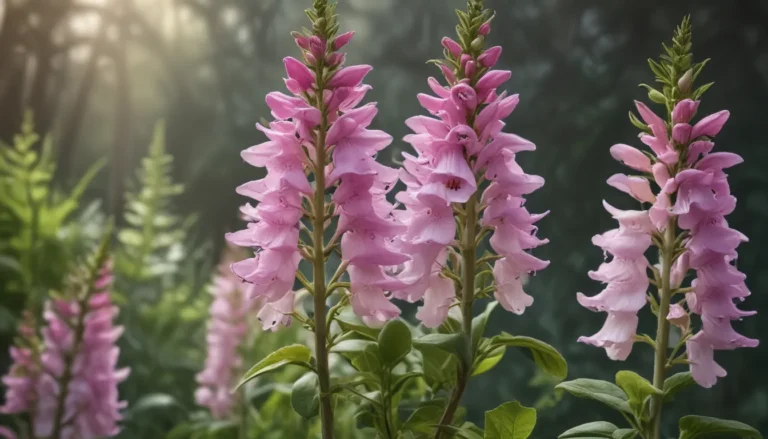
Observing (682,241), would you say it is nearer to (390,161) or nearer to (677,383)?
(677,383)

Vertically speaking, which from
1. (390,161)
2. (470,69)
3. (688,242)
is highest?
(390,161)

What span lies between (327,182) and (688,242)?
0.78ft

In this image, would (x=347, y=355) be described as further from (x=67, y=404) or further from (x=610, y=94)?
(x=610, y=94)

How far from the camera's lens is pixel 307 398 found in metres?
0.51

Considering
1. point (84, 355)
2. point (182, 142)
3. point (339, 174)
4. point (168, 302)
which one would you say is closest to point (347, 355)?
point (339, 174)

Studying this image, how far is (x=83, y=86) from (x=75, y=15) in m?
0.18

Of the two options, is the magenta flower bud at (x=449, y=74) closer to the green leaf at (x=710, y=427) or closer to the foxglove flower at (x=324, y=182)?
the foxglove flower at (x=324, y=182)

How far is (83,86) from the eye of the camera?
2043 millimetres

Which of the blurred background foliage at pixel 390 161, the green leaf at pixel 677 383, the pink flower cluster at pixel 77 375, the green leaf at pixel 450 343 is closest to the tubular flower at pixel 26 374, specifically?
the pink flower cluster at pixel 77 375

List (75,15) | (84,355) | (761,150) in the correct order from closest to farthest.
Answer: (84,355) < (761,150) < (75,15)

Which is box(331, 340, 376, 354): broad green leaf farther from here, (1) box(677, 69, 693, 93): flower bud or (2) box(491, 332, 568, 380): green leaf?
(1) box(677, 69, 693, 93): flower bud

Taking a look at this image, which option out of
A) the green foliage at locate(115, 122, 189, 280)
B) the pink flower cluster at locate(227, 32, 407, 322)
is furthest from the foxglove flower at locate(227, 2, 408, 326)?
the green foliage at locate(115, 122, 189, 280)

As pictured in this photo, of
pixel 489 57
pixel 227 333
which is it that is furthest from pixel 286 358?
pixel 227 333

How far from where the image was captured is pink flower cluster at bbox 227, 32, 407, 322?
48 centimetres
